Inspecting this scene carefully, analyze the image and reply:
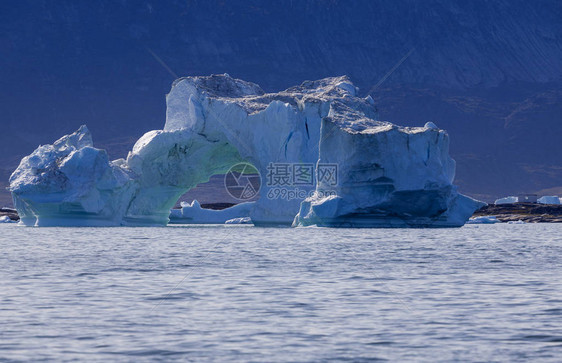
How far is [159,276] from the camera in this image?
577 inches

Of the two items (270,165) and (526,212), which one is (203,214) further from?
(526,212)

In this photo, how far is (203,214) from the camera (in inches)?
2149

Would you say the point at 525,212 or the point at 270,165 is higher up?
the point at 270,165

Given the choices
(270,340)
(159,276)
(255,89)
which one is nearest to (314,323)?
(270,340)

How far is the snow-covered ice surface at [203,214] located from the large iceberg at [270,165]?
11700 millimetres

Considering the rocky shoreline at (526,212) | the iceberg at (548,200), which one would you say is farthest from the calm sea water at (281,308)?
the rocky shoreline at (526,212)

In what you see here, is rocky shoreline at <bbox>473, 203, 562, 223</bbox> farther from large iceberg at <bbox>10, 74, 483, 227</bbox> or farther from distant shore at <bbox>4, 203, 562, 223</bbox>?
large iceberg at <bbox>10, 74, 483, 227</bbox>

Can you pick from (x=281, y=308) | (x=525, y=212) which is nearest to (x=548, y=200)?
(x=525, y=212)

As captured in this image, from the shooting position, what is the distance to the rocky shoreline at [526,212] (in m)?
68.1

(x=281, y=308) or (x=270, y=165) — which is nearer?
(x=281, y=308)

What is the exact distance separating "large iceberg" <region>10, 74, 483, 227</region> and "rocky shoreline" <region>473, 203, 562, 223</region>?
3321 centimetres

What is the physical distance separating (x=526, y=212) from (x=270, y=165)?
143 feet

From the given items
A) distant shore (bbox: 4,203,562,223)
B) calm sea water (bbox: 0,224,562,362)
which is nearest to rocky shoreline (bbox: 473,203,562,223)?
distant shore (bbox: 4,203,562,223)

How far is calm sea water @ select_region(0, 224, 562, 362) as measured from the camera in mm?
7676
